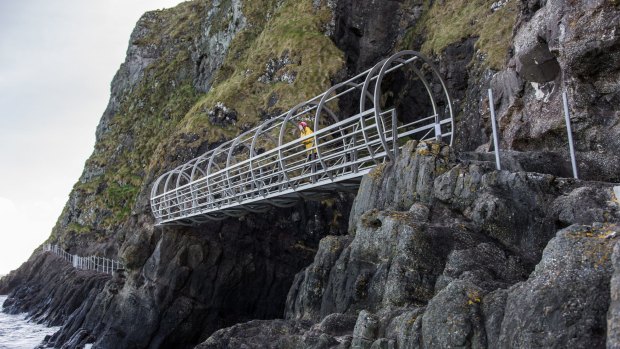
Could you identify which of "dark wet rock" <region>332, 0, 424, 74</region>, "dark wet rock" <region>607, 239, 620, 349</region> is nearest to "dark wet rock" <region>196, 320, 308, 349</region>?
"dark wet rock" <region>607, 239, 620, 349</region>

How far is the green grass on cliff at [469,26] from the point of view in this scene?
32000 mm

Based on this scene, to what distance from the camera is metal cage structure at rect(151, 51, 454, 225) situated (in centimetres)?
1499

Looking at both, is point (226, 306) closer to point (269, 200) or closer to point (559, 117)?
point (269, 200)

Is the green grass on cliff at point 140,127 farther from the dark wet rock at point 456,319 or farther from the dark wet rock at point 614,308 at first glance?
the dark wet rock at point 614,308

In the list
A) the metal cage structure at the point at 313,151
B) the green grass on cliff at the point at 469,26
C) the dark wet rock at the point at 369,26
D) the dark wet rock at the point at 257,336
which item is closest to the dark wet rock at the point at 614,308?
the dark wet rock at the point at 257,336

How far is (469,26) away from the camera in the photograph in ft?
120

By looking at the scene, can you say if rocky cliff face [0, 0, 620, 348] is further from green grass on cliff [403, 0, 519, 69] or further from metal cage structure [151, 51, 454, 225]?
metal cage structure [151, 51, 454, 225]

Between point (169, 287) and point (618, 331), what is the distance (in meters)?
25.0

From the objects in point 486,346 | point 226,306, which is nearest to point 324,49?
point 226,306

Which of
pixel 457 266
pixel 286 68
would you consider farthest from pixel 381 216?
pixel 286 68

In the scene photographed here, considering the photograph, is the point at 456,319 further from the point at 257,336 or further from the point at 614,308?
the point at 257,336

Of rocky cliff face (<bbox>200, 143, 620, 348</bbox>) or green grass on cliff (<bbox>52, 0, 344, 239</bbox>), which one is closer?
rocky cliff face (<bbox>200, 143, 620, 348</bbox>)

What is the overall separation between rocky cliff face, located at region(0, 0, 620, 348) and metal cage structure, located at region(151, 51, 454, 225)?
1371mm

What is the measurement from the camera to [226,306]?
91.6 feet
